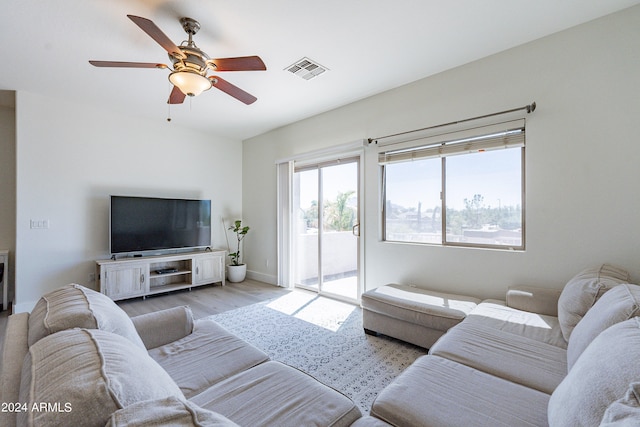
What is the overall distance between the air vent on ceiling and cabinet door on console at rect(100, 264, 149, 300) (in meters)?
3.40

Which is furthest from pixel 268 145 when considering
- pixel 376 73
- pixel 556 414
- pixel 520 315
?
pixel 556 414

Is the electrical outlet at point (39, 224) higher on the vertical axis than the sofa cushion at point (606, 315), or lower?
higher

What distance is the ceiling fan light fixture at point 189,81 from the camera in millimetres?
2152

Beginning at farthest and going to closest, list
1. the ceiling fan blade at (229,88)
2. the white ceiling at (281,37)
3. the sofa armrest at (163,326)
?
1. the ceiling fan blade at (229,88)
2. the white ceiling at (281,37)
3. the sofa armrest at (163,326)

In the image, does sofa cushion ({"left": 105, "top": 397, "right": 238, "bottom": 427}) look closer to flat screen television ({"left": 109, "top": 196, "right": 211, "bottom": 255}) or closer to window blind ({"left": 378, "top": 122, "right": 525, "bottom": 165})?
window blind ({"left": 378, "top": 122, "right": 525, "bottom": 165})

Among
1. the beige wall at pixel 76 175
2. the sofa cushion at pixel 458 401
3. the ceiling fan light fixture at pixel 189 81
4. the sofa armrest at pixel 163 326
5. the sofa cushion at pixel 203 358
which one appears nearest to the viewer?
the sofa cushion at pixel 458 401

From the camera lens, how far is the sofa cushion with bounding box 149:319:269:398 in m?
1.30

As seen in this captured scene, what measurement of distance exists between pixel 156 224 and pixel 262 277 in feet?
6.48

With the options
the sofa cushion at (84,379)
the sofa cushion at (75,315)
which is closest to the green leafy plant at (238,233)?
the sofa cushion at (75,315)

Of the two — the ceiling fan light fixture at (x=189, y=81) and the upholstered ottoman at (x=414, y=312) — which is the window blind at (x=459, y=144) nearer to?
the upholstered ottoman at (x=414, y=312)

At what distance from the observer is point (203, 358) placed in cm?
148

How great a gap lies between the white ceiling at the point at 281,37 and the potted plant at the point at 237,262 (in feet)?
8.28

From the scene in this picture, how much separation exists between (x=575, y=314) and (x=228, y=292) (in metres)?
4.14

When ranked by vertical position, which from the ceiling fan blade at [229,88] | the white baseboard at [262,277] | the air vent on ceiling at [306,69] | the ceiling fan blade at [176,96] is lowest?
the white baseboard at [262,277]
